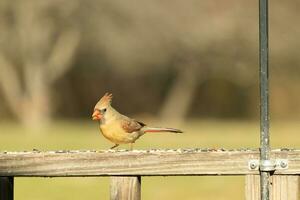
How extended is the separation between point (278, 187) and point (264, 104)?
0.27 m

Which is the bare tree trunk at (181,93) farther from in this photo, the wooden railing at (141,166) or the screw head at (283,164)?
the screw head at (283,164)

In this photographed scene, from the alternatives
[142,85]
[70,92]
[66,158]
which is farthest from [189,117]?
[66,158]

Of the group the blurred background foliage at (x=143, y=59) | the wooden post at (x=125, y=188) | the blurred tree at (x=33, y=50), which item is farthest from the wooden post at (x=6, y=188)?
the blurred tree at (x=33, y=50)

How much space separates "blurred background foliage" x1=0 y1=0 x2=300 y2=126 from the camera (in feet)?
121

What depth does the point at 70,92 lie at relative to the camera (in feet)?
131

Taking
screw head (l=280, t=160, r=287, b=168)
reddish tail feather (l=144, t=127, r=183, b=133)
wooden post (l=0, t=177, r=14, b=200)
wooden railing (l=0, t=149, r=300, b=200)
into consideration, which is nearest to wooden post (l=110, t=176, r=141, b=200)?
wooden railing (l=0, t=149, r=300, b=200)

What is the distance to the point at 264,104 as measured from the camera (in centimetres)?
346

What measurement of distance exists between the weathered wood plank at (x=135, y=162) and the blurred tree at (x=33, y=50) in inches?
1246

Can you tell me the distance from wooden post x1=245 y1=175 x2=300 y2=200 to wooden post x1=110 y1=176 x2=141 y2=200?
350mm

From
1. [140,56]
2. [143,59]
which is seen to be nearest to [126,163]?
[140,56]

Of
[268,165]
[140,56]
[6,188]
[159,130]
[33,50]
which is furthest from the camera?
[140,56]

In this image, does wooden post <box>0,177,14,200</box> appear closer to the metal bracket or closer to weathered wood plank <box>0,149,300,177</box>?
weathered wood plank <box>0,149,300,177</box>

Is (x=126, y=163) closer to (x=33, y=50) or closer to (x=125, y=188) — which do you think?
(x=125, y=188)

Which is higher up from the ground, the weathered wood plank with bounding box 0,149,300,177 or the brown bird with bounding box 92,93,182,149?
the brown bird with bounding box 92,93,182,149
